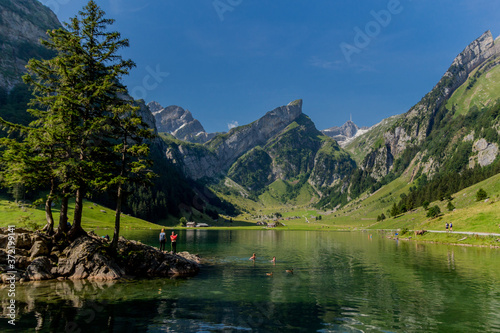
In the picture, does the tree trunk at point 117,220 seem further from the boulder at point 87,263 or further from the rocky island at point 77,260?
the boulder at point 87,263

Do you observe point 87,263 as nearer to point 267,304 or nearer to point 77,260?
point 77,260

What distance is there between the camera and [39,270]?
31719 millimetres

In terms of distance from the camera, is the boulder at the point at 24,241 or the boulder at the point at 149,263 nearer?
the boulder at the point at 24,241

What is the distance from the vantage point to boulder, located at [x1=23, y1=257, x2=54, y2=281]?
3097 cm

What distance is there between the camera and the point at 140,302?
24375 millimetres

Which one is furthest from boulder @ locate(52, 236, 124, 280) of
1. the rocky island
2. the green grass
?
the green grass

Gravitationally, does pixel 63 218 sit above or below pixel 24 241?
above

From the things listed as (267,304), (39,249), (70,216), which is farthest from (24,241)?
(70,216)

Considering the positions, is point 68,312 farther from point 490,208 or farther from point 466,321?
point 490,208

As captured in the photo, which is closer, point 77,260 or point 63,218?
point 77,260

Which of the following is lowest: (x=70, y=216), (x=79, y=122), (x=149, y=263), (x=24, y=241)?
(x=149, y=263)

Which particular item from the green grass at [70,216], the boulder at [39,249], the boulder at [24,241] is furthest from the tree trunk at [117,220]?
the green grass at [70,216]

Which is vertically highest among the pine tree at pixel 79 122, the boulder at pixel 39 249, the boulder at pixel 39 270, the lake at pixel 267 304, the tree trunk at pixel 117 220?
the pine tree at pixel 79 122

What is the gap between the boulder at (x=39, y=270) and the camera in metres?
31.0
